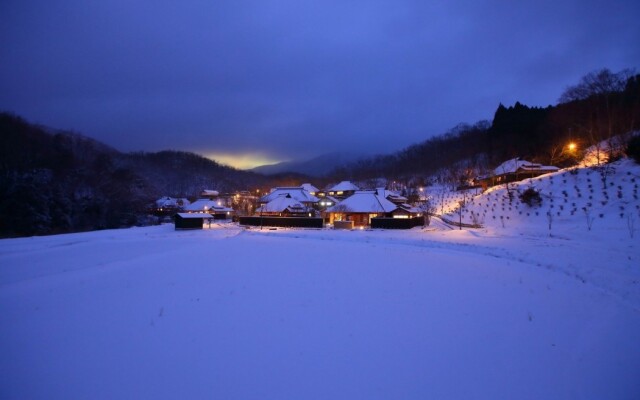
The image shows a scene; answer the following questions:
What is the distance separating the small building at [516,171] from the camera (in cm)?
3794

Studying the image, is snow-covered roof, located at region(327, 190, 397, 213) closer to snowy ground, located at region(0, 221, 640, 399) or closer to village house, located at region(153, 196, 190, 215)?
snowy ground, located at region(0, 221, 640, 399)

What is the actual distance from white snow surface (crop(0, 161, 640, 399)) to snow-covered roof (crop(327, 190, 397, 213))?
2270cm

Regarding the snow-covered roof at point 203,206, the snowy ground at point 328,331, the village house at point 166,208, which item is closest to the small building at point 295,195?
the snow-covered roof at point 203,206

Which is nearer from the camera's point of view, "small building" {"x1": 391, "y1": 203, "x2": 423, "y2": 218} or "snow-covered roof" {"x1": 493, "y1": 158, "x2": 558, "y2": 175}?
"small building" {"x1": 391, "y1": 203, "x2": 423, "y2": 218}

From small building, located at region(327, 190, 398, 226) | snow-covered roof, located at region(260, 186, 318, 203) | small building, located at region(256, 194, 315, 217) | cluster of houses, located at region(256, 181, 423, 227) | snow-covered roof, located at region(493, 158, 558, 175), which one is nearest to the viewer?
cluster of houses, located at region(256, 181, 423, 227)

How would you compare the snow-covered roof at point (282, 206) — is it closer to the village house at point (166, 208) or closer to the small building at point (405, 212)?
the small building at point (405, 212)

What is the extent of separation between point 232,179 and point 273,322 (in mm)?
154990

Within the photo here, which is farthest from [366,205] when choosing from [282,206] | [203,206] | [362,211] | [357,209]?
[203,206]

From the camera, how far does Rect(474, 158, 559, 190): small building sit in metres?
37.9

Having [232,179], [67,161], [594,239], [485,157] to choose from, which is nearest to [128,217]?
[67,161]

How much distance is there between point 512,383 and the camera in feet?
14.4

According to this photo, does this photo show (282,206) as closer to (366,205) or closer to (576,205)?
(366,205)

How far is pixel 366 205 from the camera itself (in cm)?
3619

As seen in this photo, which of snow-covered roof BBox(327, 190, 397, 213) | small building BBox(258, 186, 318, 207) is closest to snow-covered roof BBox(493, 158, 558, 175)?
snow-covered roof BBox(327, 190, 397, 213)
